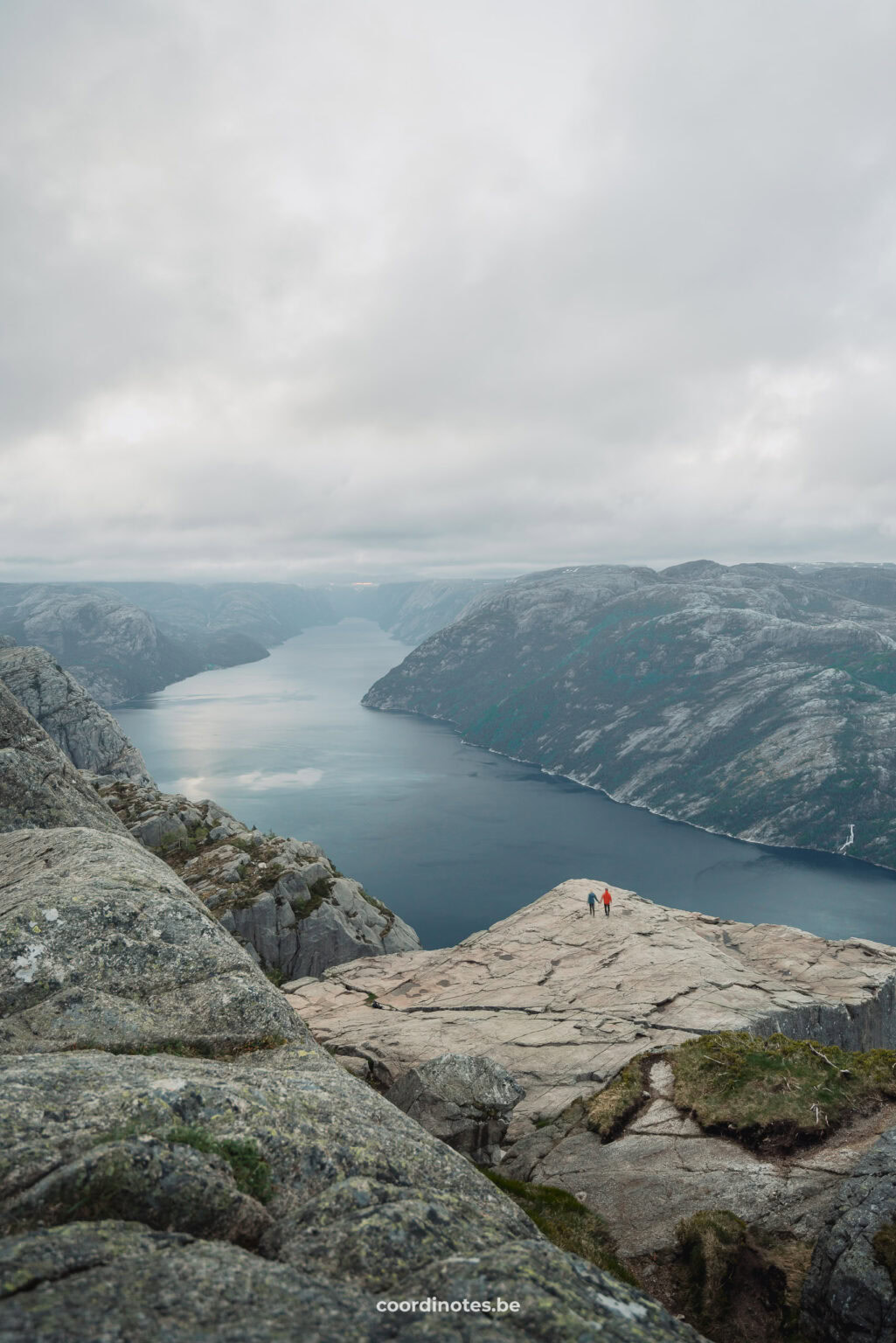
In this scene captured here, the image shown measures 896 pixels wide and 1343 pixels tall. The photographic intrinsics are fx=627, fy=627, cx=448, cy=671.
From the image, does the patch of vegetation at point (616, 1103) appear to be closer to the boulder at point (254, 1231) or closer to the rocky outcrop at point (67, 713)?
the boulder at point (254, 1231)

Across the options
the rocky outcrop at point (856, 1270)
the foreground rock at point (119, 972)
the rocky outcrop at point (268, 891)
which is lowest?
the rocky outcrop at point (268, 891)

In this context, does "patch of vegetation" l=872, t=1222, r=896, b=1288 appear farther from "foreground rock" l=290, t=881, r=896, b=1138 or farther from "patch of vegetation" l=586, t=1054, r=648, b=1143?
"foreground rock" l=290, t=881, r=896, b=1138

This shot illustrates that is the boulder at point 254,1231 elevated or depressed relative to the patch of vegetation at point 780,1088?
elevated

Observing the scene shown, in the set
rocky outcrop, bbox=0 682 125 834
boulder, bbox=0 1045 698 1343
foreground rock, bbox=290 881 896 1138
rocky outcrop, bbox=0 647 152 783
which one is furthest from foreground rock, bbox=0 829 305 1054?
rocky outcrop, bbox=0 647 152 783

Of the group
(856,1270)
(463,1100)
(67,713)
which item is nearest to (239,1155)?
(856,1270)

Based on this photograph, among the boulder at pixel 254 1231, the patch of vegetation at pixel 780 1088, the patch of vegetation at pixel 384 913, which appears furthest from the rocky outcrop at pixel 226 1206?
the patch of vegetation at pixel 384 913

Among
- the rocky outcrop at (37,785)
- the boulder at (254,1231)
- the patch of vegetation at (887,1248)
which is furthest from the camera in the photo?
the rocky outcrop at (37,785)
